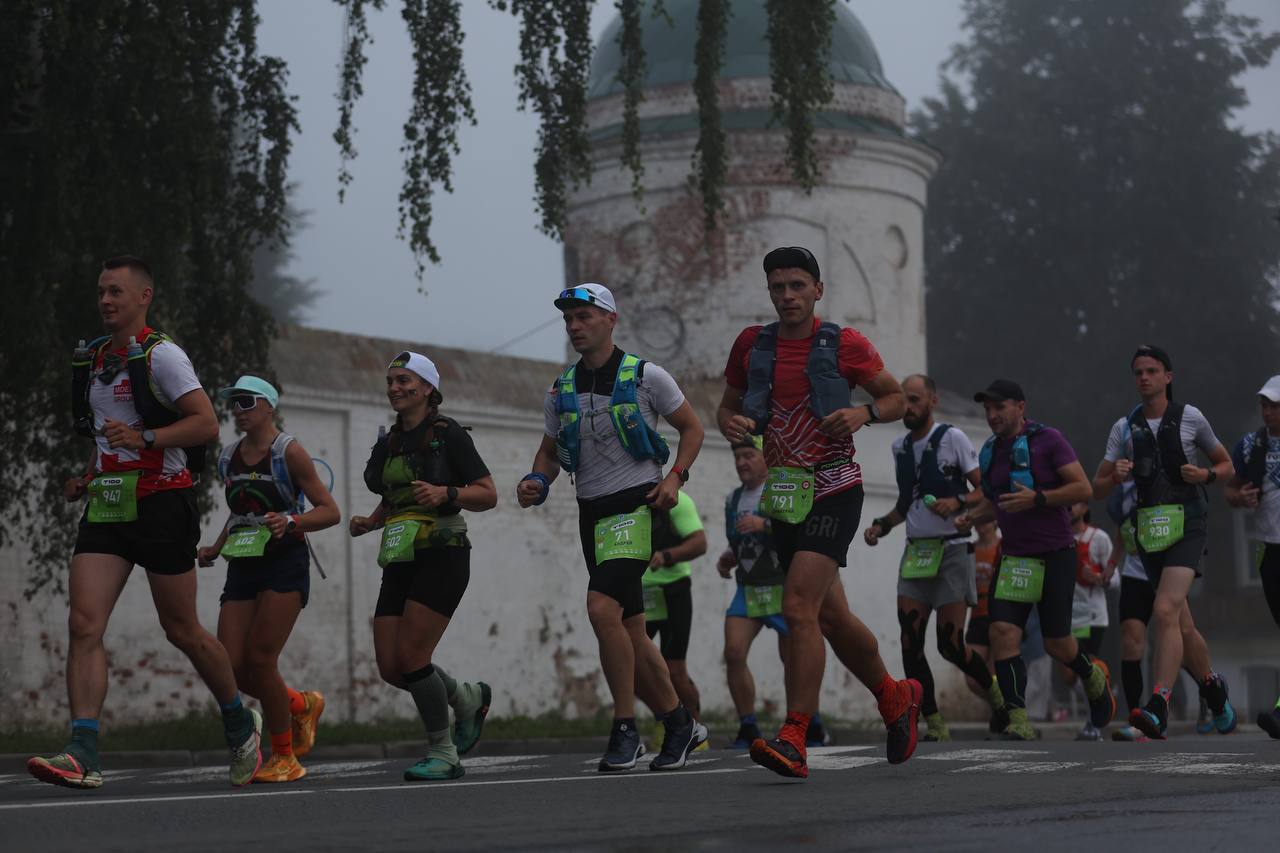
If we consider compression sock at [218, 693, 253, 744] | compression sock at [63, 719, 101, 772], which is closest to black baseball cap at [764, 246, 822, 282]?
compression sock at [218, 693, 253, 744]

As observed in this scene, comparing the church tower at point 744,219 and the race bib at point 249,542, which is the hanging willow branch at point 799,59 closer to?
the race bib at point 249,542

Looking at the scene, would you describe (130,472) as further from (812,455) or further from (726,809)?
(726,809)

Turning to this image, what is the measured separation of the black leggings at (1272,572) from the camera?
1266 cm

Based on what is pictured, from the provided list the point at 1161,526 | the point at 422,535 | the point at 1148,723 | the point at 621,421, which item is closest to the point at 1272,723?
the point at 1148,723

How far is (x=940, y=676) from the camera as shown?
1179 inches

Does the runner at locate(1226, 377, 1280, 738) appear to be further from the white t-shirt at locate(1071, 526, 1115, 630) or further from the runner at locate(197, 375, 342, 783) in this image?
the runner at locate(197, 375, 342, 783)

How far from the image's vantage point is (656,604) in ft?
47.6

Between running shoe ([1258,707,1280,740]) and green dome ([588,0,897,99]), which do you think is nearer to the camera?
running shoe ([1258,707,1280,740])

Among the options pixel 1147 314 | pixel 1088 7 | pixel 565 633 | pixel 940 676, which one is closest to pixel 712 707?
pixel 565 633

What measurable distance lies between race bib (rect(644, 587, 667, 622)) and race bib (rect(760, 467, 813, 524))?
5.33m

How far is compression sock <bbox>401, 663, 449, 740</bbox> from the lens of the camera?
9.89 meters

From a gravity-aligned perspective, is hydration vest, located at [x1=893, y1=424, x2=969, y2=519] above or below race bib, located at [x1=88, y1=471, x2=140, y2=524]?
above

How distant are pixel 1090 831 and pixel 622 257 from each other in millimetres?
27950

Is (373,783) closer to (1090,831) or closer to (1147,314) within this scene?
(1090,831)
